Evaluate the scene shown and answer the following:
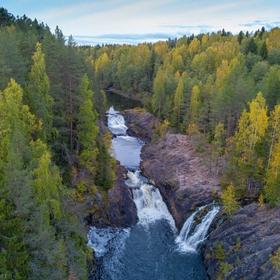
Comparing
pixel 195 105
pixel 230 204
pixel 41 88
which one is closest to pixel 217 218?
pixel 230 204

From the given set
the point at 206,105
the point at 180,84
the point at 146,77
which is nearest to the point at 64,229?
the point at 206,105

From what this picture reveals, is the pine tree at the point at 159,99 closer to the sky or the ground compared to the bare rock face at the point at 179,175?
closer to the sky

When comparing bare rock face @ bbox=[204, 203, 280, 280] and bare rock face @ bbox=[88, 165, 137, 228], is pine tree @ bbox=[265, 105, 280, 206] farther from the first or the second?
bare rock face @ bbox=[88, 165, 137, 228]

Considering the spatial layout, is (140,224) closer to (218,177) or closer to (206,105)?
(218,177)

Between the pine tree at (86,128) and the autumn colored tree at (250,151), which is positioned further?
the autumn colored tree at (250,151)

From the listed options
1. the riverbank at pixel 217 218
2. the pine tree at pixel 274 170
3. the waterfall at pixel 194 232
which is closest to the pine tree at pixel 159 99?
the riverbank at pixel 217 218

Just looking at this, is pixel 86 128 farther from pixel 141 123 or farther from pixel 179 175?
pixel 141 123

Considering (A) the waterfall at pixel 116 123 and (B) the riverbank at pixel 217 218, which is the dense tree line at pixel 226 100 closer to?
(B) the riverbank at pixel 217 218

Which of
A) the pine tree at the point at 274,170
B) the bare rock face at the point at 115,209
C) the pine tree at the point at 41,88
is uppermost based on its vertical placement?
the pine tree at the point at 41,88
